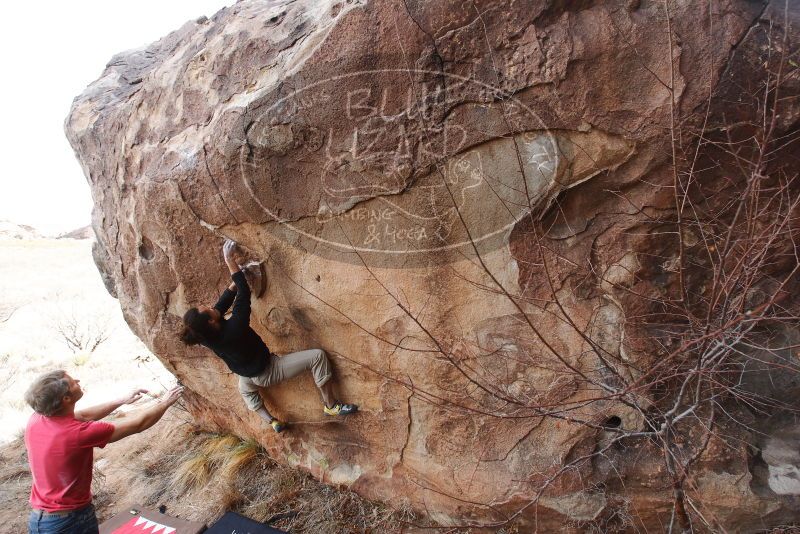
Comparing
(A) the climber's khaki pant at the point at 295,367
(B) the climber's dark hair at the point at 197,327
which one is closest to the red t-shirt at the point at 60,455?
(B) the climber's dark hair at the point at 197,327

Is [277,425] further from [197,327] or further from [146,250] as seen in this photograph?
[146,250]

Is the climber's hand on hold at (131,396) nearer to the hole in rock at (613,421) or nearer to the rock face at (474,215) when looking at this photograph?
the rock face at (474,215)

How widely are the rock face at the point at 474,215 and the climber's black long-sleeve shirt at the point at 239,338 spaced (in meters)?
0.18

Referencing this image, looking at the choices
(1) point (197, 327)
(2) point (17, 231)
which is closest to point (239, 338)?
(1) point (197, 327)

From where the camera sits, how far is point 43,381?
227 centimetres

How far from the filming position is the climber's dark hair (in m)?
2.45

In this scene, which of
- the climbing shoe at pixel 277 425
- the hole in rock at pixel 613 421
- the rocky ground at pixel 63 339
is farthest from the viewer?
the rocky ground at pixel 63 339

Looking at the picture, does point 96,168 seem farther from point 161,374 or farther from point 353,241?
point 161,374

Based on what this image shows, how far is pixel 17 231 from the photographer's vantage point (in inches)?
803

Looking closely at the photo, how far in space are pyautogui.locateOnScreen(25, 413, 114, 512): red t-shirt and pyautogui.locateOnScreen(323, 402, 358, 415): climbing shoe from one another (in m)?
1.15

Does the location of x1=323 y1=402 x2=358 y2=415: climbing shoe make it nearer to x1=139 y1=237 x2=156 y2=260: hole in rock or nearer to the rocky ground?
x1=139 y1=237 x2=156 y2=260: hole in rock

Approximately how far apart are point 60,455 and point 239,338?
943mm

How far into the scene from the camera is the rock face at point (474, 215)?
6.51ft

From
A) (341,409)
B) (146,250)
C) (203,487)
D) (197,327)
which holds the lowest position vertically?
(203,487)
